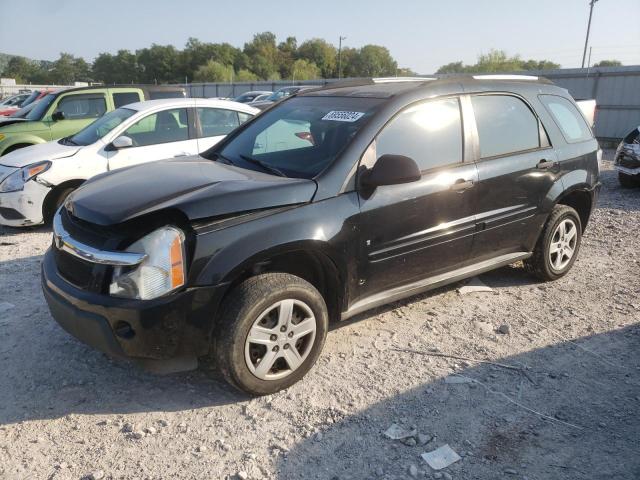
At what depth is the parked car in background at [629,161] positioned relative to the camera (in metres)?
8.82

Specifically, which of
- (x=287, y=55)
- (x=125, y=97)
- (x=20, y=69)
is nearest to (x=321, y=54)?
(x=287, y=55)

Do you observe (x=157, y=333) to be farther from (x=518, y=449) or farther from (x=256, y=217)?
(x=518, y=449)

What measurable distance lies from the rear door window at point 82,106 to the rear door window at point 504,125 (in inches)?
284

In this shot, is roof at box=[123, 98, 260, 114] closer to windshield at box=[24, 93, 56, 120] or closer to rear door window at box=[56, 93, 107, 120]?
rear door window at box=[56, 93, 107, 120]

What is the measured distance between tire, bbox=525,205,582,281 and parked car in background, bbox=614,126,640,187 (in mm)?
4872

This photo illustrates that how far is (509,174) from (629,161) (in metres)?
6.15

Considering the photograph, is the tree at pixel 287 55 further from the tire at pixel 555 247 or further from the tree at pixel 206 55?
the tire at pixel 555 247

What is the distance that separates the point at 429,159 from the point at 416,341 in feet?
4.30

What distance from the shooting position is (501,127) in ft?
13.7

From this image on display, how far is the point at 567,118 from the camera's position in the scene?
4.78m

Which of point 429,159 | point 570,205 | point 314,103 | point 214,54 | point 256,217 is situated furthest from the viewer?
point 214,54

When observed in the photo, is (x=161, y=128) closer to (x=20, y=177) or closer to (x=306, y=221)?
(x=20, y=177)

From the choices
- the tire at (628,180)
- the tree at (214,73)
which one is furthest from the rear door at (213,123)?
the tree at (214,73)

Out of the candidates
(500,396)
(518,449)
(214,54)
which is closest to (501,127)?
(500,396)
